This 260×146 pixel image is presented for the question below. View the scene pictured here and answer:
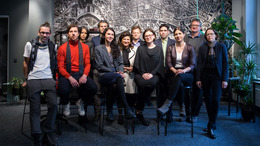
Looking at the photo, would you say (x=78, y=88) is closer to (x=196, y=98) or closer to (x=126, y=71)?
(x=126, y=71)

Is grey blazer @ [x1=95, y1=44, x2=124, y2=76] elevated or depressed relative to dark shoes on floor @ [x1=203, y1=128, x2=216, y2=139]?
elevated

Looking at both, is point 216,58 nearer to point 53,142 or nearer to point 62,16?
point 53,142

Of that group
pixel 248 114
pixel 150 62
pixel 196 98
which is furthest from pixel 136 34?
pixel 248 114

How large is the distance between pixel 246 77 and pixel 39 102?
376 centimetres

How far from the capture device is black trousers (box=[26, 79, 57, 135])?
2.04m

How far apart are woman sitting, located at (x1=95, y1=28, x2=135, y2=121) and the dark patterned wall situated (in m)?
2.19

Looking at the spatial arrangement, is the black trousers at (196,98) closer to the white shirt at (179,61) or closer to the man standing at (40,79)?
the white shirt at (179,61)

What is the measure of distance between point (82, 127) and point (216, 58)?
2.17 m

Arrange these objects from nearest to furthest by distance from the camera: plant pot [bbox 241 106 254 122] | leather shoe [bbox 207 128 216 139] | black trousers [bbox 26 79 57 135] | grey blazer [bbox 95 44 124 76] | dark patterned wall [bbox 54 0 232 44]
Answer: black trousers [bbox 26 79 57 135]
leather shoe [bbox 207 128 216 139]
grey blazer [bbox 95 44 124 76]
plant pot [bbox 241 106 254 122]
dark patterned wall [bbox 54 0 232 44]

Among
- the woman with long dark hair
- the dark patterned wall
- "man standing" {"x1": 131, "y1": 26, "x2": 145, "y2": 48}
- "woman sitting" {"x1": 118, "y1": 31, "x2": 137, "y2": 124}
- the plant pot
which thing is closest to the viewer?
the woman with long dark hair

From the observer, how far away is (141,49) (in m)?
2.91

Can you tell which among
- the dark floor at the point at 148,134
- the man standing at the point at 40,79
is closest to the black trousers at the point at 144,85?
the dark floor at the point at 148,134

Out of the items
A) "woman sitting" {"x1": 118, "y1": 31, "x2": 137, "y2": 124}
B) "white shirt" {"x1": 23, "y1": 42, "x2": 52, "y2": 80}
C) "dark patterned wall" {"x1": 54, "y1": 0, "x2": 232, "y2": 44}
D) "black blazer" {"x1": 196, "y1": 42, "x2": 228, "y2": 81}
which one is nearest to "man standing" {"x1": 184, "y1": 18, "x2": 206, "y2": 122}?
"black blazer" {"x1": 196, "y1": 42, "x2": 228, "y2": 81}

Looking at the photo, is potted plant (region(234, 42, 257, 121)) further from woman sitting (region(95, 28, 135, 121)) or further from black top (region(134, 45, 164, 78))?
woman sitting (region(95, 28, 135, 121))
